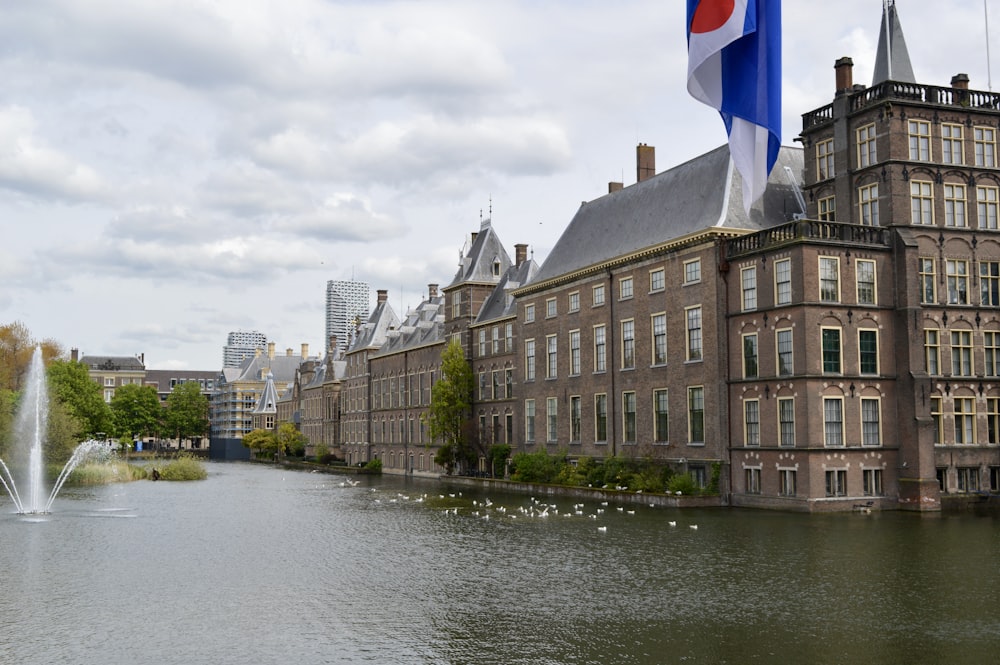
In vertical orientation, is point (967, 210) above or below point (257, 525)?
above

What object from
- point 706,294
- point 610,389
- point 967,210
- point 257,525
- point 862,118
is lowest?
point 257,525

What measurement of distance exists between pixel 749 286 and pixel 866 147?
8648 millimetres

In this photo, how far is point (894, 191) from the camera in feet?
145

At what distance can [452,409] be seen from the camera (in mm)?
74875

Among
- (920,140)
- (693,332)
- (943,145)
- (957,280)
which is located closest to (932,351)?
(957,280)

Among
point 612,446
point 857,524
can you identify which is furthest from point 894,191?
point 612,446

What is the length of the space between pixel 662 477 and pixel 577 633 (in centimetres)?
3153

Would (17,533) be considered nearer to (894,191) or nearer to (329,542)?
(329,542)

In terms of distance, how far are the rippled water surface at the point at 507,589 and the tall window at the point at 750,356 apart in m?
6.80

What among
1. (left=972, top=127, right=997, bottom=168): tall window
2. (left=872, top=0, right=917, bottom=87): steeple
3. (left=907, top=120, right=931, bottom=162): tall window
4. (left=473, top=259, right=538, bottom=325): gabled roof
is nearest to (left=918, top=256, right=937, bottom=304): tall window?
(left=907, top=120, right=931, bottom=162): tall window

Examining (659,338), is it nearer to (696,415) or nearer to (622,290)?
(622,290)

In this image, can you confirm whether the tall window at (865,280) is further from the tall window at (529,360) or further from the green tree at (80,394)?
the green tree at (80,394)

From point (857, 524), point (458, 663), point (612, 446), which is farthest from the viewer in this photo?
point (612, 446)

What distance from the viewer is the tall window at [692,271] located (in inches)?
1897
